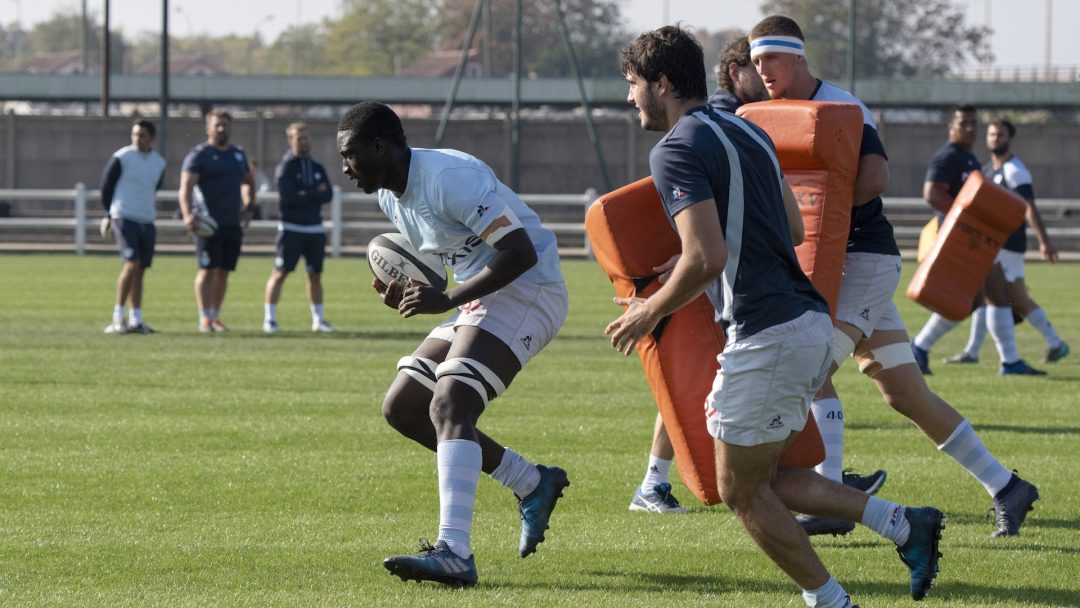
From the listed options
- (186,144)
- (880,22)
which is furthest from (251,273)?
(880,22)

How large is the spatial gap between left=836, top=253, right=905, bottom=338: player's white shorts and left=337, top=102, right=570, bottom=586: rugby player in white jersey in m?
1.27

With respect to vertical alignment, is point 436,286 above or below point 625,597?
above

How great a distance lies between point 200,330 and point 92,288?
644cm

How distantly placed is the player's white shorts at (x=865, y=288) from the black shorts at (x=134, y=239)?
34.2 feet

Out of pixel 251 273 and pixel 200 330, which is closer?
pixel 200 330

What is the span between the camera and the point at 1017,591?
19.4 ft

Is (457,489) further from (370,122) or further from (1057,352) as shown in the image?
(1057,352)

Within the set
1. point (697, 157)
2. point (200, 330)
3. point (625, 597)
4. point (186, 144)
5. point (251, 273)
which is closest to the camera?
point (697, 157)

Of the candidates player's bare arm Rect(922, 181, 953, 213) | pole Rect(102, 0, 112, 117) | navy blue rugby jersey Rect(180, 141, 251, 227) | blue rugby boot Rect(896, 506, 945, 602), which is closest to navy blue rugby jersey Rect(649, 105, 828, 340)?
blue rugby boot Rect(896, 506, 945, 602)

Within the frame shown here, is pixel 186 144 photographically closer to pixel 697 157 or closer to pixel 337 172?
pixel 337 172

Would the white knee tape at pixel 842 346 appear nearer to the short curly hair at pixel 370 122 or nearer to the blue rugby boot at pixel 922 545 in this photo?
the blue rugby boot at pixel 922 545

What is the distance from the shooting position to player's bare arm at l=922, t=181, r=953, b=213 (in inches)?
454

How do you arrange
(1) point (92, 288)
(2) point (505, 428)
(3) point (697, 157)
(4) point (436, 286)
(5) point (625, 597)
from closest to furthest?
(3) point (697, 157) < (5) point (625, 597) < (4) point (436, 286) < (2) point (505, 428) < (1) point (92, 288)

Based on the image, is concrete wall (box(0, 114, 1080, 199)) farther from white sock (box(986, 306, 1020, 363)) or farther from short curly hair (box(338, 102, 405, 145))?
short curly hair (box(338, 102, 405, 145))
